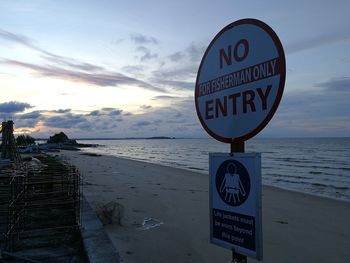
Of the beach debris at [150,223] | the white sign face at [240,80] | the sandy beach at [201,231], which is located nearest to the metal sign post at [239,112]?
the white sign face at [240,80]

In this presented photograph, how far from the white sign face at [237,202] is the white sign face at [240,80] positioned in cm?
18

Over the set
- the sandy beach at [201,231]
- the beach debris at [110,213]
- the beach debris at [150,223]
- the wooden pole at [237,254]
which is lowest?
the sandy beach at [201,231]

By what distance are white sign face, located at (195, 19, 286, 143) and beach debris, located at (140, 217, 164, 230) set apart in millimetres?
6035

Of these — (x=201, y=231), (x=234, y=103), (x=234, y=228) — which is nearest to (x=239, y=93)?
(x=234, y=103)

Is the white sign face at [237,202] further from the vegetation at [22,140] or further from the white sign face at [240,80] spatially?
the vegetation at [22,140]

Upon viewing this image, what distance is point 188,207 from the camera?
11453mm

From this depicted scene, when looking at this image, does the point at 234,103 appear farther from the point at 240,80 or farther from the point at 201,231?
the point at 201,231

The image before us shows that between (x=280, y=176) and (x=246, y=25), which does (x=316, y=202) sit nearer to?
(x=280, y=176)

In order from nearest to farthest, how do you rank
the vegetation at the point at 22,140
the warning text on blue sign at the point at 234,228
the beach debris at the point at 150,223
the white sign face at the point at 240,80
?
the white sign face at the point at 240,80, the warning text on blue sign at the point at 234,228, the beach debris at the point at 150,223, the vegetation at the point at 22,140

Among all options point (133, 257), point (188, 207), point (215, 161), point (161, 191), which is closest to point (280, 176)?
point (161, 191)

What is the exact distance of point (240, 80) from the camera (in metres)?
2.35

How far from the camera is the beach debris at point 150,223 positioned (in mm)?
8242

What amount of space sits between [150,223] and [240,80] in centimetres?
695

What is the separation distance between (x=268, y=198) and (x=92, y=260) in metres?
11.6
